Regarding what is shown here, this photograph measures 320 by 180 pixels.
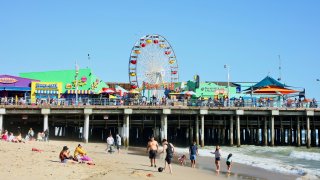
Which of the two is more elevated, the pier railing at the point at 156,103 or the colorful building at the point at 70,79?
the colorful building at the point at 70,79

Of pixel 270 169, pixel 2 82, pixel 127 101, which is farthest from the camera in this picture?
pixel 2 82

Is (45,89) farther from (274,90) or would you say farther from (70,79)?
(274,90)

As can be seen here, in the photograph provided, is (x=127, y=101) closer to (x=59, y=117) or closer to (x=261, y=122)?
(x=59, y=117)

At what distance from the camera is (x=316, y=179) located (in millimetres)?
18188


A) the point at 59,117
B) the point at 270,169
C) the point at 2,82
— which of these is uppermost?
the point at 2,82

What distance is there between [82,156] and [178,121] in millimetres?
21500

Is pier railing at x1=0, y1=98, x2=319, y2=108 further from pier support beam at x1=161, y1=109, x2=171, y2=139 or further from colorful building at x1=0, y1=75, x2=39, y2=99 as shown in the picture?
colorful building at x1=0, y1=75, x2=39, y2=99

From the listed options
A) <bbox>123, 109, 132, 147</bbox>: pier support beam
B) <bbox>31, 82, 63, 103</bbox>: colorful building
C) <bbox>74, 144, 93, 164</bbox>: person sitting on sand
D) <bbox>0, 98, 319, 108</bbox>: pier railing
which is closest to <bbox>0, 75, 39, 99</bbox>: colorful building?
<bbox>31, 82, 63, 103</bbox>: colorful building

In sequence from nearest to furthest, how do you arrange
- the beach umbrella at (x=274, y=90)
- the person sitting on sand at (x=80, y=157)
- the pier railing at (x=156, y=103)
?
1. the person sitting on sand at (x=80, y=157)
2. the pier railing at (x=156, y=103)
3. the beach umbrella at (x=274, y=90)

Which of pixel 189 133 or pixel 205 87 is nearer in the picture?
pixel 189 133

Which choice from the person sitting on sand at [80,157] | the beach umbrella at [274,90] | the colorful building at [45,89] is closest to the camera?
the person sitting on sand at [80,157]

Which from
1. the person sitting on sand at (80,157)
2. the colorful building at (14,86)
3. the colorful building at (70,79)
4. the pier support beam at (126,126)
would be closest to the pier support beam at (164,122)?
the pier support beam at (126,126)

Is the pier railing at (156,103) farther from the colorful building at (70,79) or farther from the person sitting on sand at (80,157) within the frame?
the person sitting on sand at (80,157)

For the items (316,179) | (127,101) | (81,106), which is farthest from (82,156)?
(127,101)
